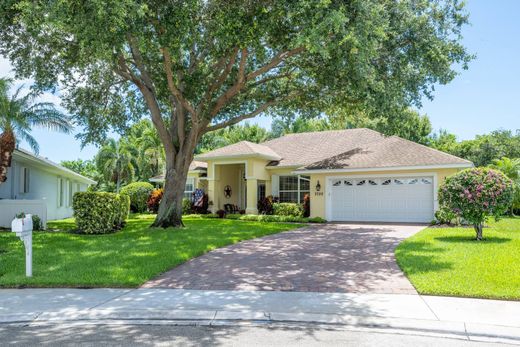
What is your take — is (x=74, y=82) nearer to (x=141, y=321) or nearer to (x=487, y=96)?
(x=141, y=321)

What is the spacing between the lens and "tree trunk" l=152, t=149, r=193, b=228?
58.6 feet

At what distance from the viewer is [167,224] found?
17797 millimetres

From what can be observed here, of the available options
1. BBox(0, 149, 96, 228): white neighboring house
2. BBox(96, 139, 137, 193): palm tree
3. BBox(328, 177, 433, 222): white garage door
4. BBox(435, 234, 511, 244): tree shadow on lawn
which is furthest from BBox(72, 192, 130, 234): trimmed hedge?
BBox(96, 139, 137, 193): palm tree

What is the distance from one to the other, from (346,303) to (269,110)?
15.7 m

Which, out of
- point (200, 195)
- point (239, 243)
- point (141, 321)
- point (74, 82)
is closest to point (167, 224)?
point (239, 243)

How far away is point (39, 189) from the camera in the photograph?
2345 centimetres

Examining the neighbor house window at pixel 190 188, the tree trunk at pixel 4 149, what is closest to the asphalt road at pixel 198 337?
the tree trunk at pixel 4 149

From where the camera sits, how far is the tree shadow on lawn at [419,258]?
9.11 metres

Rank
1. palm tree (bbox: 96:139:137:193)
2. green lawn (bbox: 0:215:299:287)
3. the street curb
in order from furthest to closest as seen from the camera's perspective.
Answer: palm tree (bbox: 96:139:137:193) < green lawn (bbox: 0:215:299:287) < the street curb

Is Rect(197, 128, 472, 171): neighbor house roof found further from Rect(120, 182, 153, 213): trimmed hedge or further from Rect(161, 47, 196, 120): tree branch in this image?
Rect(161, 47, 196, 120): tree branch

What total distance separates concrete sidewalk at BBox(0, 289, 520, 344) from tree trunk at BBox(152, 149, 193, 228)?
33.7ft

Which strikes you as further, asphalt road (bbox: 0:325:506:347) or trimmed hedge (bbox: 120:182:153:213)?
trimmed hedge (bbox: 120:182:153:213)

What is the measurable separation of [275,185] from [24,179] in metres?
13.4

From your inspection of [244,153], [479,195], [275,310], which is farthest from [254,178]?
[275,310]
